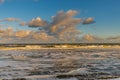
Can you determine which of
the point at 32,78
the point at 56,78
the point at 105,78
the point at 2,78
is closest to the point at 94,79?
the point at 105,78

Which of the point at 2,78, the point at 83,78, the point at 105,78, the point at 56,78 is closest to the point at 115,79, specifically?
the point at 105,78

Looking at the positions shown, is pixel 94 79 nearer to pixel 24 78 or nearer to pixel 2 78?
pixel 24 78

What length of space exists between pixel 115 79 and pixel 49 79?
15.6 ft

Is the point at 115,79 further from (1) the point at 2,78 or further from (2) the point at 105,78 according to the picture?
(1) the point at 2,78

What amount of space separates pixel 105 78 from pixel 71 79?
2.54 metres

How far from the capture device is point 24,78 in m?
22.2

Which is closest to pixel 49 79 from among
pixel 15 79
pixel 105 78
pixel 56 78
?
pixel 56 78

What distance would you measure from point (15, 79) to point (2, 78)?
982 millimetres

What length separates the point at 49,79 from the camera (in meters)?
21.7

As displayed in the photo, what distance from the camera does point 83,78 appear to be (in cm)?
2230

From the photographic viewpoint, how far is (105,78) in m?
22.0

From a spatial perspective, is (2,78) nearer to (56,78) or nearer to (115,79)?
(56,78)

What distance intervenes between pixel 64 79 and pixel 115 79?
3.69m

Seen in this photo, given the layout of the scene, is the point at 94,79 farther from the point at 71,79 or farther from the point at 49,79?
the point at 49,79
